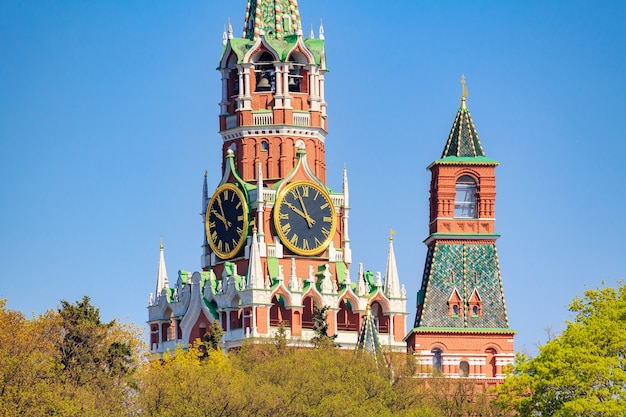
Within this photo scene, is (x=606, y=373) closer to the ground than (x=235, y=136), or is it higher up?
closer to the ground

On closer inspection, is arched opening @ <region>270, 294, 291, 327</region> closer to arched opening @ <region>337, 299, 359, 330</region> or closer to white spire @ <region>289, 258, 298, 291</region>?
white spire @ <region>289, 258, 298, 291</region>

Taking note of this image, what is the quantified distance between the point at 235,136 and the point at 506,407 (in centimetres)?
3213

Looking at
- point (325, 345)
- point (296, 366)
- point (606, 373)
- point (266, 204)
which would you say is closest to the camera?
point (606, 373)

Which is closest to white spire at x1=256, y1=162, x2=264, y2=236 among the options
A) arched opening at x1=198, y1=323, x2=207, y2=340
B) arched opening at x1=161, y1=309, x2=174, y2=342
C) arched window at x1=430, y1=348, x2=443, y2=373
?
arched opening at x1=198, y1=323, x2=207, y2=340

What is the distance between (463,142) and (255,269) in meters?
11.6

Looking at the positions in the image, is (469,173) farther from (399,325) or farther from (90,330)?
(90,330)

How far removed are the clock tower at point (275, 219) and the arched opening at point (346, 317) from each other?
47 millimetres

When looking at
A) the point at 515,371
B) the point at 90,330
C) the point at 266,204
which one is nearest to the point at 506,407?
the point at 515,371

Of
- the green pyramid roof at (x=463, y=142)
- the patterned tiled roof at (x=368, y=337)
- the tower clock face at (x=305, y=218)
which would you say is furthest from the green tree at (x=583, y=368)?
the tower clock face at (x=305, y=218)

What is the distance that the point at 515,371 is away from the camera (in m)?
119

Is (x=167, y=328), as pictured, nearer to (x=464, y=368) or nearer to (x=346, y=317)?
(x=346, y=317)

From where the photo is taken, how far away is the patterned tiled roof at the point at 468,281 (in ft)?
445

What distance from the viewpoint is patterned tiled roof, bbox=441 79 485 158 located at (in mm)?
137875

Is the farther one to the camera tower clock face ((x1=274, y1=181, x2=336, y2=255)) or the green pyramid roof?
tower clock face ((x1=274, y1=181, x2=336, y2=255))
